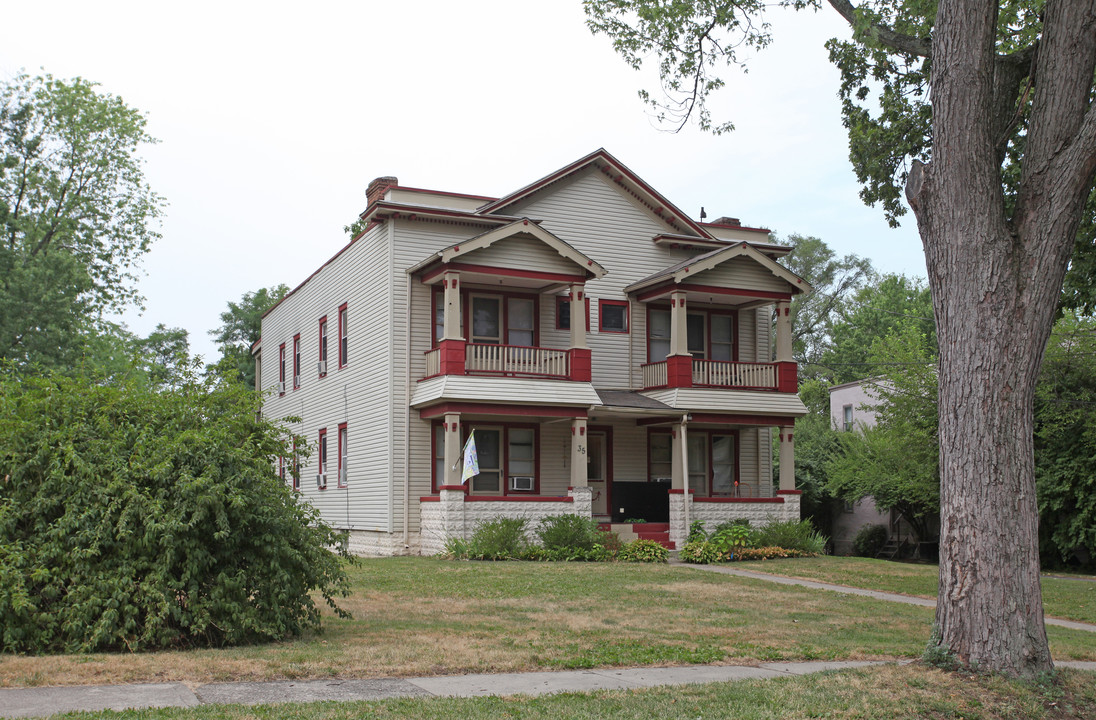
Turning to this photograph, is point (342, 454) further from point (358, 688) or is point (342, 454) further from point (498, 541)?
point (358, 688)

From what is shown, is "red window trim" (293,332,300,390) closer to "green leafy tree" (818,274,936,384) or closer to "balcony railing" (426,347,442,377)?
"balcony railing" (426,347,442,377)

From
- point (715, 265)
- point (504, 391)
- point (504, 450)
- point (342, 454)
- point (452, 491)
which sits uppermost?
point (715, 265)

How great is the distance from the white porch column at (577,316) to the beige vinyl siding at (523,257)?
436 mm

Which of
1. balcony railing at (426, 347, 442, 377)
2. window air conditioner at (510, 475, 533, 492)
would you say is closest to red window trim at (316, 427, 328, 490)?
balcony railing at (426, 347, 442, 377)

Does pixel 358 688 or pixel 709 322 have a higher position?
pixel 709 322

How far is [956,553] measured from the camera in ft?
29.3

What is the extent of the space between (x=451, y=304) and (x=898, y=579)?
11.4 m

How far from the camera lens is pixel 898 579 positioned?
67.6 feet

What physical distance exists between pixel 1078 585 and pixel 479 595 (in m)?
12.4

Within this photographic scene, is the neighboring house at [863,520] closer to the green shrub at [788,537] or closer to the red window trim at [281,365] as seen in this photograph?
the green shrub at [788,537]

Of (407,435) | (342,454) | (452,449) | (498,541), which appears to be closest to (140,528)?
(498,541)

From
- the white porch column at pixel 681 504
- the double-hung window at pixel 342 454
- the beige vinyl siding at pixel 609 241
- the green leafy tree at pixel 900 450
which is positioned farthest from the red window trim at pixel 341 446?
the green leafy tree at pixel 900 450

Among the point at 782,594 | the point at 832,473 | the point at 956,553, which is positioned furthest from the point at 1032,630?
the point at 832,473

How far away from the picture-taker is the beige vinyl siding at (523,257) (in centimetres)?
2477
